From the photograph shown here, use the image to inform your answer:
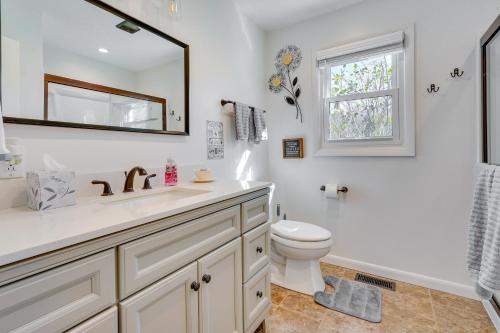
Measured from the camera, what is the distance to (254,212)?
1329 millimetres

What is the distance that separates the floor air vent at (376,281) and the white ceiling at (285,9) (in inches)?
94.2

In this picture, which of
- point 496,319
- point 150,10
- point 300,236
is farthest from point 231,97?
point 496,319

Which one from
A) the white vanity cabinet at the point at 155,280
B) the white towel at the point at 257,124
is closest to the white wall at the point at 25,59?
the white vanity cabinet at the point at 155,280

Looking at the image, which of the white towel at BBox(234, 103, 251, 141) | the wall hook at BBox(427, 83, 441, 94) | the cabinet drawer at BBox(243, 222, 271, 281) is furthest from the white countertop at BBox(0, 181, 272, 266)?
the wall hook at BBox(427, 83, 441, 94)

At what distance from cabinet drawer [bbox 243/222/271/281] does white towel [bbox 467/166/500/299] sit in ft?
3.54

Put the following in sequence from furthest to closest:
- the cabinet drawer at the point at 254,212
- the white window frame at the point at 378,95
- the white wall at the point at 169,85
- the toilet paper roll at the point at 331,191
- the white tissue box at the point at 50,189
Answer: the toilet paper roll at the point at 331,191
the white window frame at the point at 378,95
the white wall at the point at 169,85
the cabinet drawer at the point at 254,212
the white tissue box at the point at 50,189

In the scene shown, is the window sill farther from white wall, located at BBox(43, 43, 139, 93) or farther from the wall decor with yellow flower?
white wall, located at BBox(43, 43, 139, 93)

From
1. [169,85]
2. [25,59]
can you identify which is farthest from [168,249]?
[169,85]

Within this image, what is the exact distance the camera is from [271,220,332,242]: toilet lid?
1.77 metres

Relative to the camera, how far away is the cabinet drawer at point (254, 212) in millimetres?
1232

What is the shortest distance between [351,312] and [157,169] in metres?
1.59

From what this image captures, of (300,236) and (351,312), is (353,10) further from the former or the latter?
(351,312)

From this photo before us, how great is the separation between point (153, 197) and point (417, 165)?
6.48 feet

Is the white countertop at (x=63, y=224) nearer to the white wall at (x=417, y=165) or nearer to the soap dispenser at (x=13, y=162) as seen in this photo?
the soap dispenser at (x=13, y=162)
